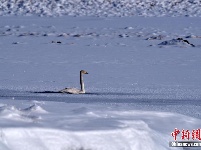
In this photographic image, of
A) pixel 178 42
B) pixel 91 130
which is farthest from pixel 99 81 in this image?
pixel 178 42

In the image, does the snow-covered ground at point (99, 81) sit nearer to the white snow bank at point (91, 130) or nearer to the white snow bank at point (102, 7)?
the white snow bank at point (91, 130)

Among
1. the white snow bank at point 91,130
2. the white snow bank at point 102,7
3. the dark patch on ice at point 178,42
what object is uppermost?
the white snow bank at point 102,7

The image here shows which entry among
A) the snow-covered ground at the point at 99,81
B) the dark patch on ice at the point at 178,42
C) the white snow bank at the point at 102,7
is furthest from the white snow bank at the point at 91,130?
the white snow bank at the point at 102,7

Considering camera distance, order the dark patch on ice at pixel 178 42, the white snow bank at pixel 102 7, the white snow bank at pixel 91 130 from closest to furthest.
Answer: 1. the white snow bank at pixel 91 130
2. the dark patch on ice at pixel 178 42
3. the white snow bank at pixel 102 7

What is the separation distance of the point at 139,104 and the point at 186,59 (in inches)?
189

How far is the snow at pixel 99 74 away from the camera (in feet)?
14.5

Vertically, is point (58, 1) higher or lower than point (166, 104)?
higher

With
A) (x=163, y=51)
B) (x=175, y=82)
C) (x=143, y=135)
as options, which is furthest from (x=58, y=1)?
(x=143, y=135)

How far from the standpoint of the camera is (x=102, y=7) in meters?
22.7

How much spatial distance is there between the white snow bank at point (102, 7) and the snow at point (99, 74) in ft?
0.12

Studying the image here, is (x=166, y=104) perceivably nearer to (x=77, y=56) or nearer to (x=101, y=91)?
(x=101, y=91)

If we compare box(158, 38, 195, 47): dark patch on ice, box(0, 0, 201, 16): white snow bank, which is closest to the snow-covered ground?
box(158, 38, 195, 47): dark patch on ice

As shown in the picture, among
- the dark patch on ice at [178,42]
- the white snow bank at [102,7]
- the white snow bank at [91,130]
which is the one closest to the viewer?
the white snow bank at [91,130]

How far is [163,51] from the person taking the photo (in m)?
13.3
